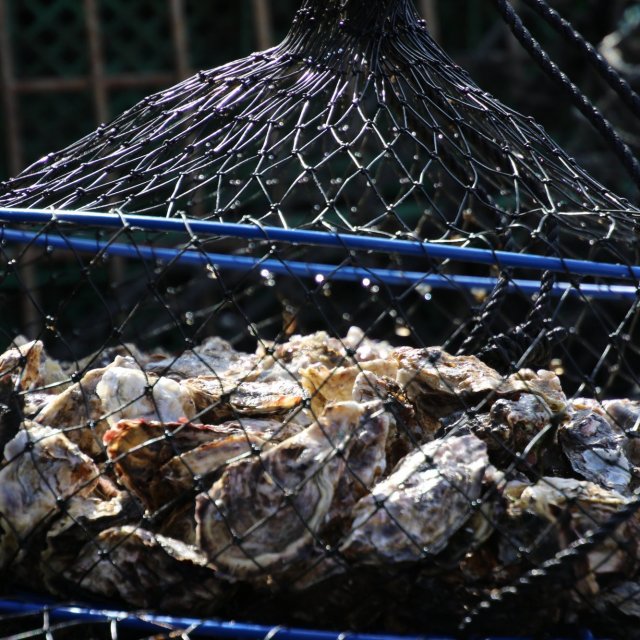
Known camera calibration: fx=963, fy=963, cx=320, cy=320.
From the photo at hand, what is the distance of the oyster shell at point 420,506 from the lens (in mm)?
862

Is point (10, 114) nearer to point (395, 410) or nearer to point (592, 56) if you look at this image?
point (592, 56)

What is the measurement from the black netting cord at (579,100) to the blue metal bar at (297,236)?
0.94 ft

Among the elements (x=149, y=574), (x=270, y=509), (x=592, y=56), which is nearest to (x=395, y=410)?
(x=270, y=509)

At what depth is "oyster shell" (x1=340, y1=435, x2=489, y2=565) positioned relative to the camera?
862mm

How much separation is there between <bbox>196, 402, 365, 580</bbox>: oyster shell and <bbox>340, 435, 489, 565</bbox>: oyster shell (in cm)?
4

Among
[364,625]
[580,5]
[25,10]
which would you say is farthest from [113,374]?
[580,5]

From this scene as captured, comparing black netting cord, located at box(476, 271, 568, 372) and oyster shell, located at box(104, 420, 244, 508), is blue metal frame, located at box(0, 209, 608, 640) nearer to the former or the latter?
oyster shell, located at box(104, 420, 244, 508)

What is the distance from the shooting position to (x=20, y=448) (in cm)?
97

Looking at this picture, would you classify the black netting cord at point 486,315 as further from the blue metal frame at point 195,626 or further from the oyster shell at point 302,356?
the blue metal frame at point 195,626

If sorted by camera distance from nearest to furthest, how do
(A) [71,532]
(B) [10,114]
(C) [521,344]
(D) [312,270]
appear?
(A) [71,532], (C) [521,344], (D) [312,270], (B) [10,114]

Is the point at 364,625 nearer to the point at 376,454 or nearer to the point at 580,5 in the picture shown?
the point at 376,454

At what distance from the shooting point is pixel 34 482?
3.14 feet

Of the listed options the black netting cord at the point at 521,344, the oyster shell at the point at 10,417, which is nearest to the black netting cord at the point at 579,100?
the black netting cord at the point at 521,344

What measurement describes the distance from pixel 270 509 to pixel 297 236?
0.26 metres
